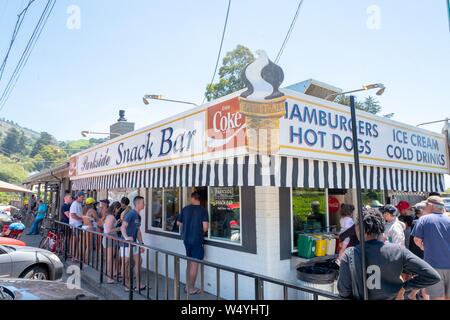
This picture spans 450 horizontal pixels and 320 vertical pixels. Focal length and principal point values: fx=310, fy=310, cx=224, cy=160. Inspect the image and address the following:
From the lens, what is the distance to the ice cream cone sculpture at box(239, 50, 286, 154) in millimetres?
4203

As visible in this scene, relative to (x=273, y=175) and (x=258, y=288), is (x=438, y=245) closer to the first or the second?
(x=273, y=175)

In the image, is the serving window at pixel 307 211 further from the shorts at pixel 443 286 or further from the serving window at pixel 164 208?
the serving window at pixel 164 208

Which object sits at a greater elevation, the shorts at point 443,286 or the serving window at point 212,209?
the serving window at point 212,209

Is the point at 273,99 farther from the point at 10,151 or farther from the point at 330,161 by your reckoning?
the point at 10,151

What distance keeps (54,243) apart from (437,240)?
31.0 feet

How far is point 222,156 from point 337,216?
166 inches

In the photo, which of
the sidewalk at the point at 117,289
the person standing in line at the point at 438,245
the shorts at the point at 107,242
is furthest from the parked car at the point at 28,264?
the person standing in line at the point at 438,245

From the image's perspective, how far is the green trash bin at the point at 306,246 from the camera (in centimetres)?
530

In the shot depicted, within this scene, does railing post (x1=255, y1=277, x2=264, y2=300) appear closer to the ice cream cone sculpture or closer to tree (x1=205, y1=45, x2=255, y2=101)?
the ice cream cone sculpture

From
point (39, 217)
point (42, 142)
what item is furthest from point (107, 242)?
point (42, 142)

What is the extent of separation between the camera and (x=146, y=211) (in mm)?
8812

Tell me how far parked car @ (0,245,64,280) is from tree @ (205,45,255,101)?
101 ft

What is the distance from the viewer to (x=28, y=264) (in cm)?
618
